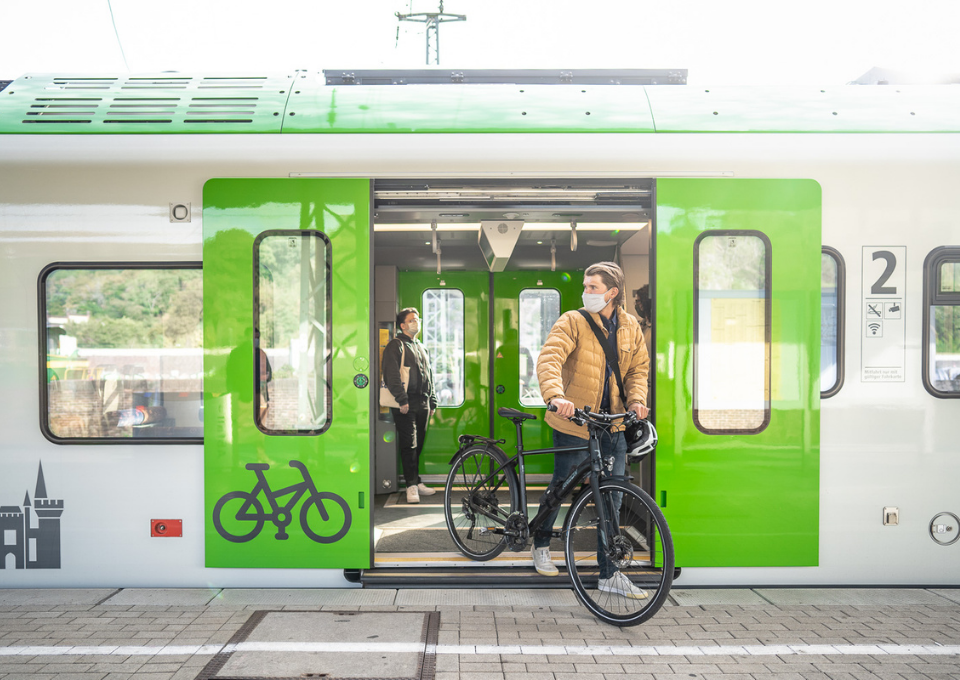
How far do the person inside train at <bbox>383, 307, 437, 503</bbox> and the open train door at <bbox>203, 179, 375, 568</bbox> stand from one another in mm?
2312

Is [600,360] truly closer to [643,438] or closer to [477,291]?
[643,438]

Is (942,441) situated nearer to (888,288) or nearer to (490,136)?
(888,288)

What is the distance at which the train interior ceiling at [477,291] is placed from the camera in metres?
5.40

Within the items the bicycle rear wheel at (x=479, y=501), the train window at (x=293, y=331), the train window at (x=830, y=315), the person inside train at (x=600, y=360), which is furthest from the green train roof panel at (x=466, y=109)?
the bicycle rear wheel at (x=479, y=501)

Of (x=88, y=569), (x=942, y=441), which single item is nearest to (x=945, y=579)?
(x=942, y=441)

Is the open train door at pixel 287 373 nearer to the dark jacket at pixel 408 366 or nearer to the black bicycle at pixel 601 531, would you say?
the black bicycle at pixel 601 531

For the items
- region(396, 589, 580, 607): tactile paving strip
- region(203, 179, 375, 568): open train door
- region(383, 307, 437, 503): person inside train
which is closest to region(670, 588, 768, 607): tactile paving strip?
region(396, 589, 580, 607): tactile paving strip

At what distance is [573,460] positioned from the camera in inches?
158

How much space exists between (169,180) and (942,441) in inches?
200

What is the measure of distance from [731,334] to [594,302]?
875 mm

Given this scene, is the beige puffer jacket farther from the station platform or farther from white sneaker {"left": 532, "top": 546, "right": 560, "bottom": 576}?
the station platform

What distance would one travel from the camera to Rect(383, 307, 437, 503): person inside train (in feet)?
20.6

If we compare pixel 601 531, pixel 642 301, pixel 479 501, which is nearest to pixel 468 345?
pixel 642 301

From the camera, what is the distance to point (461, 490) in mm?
4816
